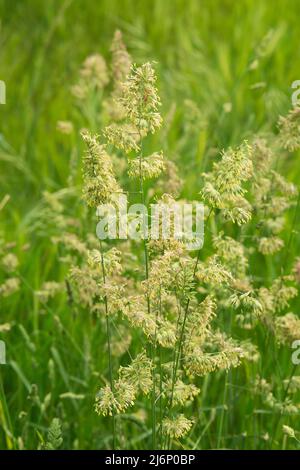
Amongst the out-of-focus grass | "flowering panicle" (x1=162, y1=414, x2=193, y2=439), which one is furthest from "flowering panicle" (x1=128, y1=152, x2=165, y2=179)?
the out-of-focus grass

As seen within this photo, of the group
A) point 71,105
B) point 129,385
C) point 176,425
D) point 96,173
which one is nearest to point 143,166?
point 96,173

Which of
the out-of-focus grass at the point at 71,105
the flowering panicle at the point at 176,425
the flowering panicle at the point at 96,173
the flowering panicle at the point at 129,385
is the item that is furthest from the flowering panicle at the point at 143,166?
the out-of-focus grass at the point at 71,105

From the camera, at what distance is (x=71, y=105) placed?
15.4 ft

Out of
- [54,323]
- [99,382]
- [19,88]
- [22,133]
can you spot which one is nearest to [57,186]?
[22,133]

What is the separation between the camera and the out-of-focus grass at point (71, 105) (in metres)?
2.72

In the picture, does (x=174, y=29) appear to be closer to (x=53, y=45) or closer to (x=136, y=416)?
(x=53, y=45)

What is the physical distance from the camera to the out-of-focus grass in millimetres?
2717

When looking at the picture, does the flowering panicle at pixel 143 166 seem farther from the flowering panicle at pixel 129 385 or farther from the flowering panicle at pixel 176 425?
the flowering panicle at pixel 176 425

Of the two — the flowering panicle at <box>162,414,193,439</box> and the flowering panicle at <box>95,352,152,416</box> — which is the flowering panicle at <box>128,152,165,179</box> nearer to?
the flowering panicle at <box>95,352,152,416</box>

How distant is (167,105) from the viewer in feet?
14.6

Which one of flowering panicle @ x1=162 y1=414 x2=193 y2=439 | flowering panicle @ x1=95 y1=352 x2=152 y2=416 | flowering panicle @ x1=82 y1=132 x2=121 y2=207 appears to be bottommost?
flowering panicle @ x1=162 y1=414 x2=193 y2=439

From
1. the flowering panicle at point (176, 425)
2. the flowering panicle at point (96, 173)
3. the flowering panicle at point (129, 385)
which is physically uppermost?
the flowering panicle at point (96, 173)

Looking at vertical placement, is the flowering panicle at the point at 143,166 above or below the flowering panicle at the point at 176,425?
above

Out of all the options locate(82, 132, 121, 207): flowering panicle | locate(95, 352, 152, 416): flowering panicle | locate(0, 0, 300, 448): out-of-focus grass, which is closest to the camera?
locate(82, 132, 121, 207): flowering panicle
